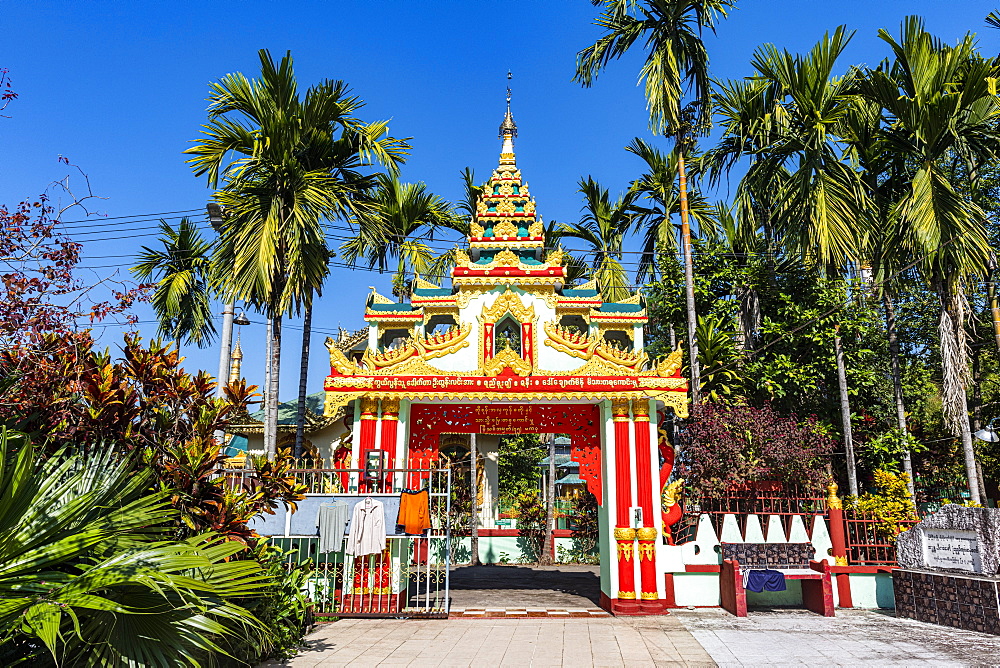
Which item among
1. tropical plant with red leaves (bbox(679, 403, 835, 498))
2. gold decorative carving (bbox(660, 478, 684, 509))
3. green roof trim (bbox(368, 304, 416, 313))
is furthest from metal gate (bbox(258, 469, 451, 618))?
tropical plant with red leaves (bbox(679, 403, 835, 498))

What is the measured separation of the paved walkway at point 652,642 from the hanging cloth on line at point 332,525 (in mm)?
1148

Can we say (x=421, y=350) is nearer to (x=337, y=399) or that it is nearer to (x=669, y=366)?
(x=337, y=399)

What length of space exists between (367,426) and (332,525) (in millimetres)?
2261

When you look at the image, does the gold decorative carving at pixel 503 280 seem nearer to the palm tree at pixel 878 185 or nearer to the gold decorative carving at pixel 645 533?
the gold decorative carving at pixel 645 533

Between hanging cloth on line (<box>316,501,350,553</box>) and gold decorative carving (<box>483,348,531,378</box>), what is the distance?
355cm

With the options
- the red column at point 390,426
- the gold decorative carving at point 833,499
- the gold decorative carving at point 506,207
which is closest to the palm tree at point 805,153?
the gold decorative carving at point 833,499

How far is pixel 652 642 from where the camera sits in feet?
30.8

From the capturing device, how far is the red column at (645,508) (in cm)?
1210

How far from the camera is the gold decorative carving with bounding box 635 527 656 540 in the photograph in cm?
1228

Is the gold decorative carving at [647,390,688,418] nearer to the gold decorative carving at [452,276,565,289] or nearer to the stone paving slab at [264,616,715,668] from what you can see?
the gold decorative carving at [452,276,565,289]

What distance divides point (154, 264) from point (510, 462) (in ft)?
51.9

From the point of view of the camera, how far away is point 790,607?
12742mm

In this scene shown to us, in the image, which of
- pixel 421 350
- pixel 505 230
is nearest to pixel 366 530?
pixel 421 350

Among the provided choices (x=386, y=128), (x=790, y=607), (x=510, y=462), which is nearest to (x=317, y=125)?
(x=386, y=128)
